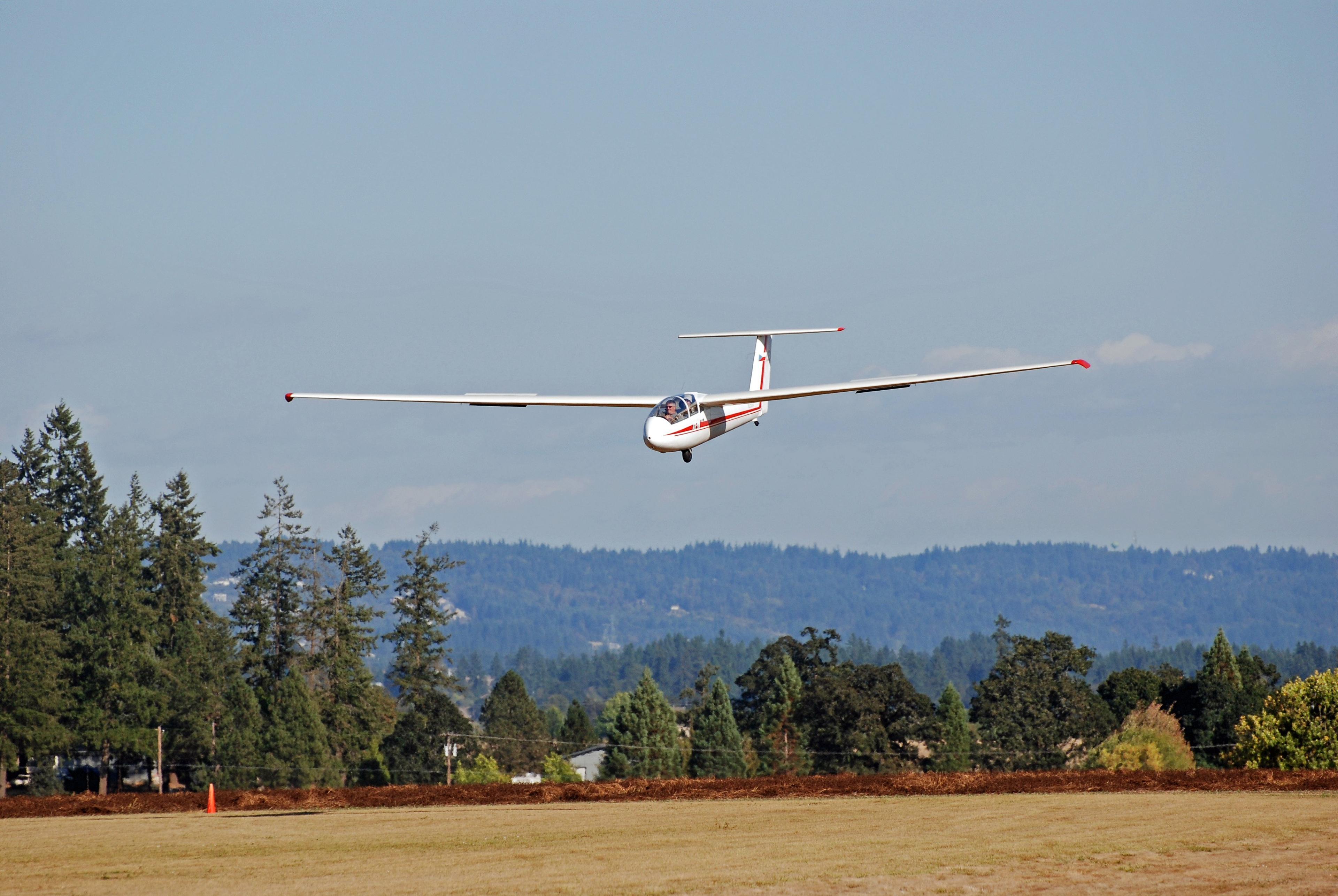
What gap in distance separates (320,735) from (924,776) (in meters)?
65.7

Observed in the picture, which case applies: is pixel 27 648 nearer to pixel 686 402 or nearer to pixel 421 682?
pixel 421 682

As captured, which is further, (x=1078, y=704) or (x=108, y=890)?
(x=1078, y=704)

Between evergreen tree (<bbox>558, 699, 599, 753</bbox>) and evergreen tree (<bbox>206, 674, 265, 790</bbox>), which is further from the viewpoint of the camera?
evergreen tree (<bbox>558, 699, 599, 753</bbox>)

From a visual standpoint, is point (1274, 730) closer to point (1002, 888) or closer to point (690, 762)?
point (1002, 888)

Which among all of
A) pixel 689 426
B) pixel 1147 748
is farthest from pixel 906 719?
pixel 689 426

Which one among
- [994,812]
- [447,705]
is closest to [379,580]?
[447,705]

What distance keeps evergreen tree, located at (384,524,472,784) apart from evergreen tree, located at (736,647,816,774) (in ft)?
81.6

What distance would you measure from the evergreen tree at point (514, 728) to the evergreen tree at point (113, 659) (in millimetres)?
35302

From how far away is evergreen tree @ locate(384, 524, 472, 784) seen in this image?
4392 inches

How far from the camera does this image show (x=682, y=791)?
4350 cm

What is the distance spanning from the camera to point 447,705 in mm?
115938

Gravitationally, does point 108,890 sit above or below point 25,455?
below

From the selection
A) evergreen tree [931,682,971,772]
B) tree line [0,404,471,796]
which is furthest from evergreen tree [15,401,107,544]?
evergreen tree [931,682,971,772]

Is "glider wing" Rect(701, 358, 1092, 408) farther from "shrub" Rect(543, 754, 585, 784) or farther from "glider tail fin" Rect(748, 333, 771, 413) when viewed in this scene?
"shrub" Rect(543, 754, 585, 784)
